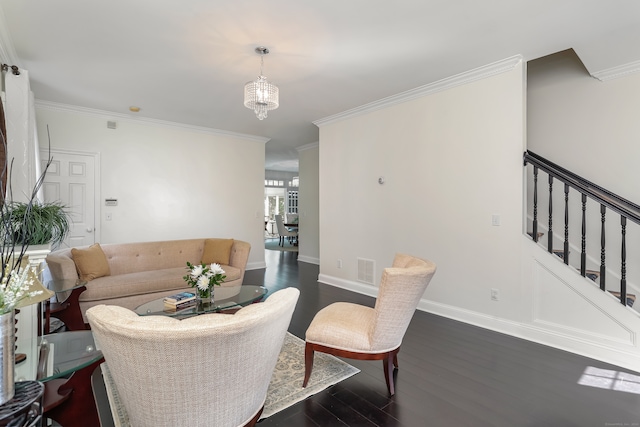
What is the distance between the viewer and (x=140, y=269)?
4.37 metres

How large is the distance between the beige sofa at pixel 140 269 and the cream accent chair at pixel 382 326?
133 centimetres

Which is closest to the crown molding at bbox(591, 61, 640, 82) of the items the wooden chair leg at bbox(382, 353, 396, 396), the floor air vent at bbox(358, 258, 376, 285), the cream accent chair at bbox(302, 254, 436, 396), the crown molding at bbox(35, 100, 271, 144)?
the cream accent chair at bbox(302, 254, 436, 396)

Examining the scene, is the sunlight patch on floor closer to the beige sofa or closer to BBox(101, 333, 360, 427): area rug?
BBox(101, 333, 360, 427): area rug

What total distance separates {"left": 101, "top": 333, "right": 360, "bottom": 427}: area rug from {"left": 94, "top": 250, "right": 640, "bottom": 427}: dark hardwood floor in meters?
0.06

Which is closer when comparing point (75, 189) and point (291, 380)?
point (291, 380)

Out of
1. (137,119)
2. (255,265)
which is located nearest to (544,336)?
(255,265)

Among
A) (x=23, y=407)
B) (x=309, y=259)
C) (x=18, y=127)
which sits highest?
(x=18, y=127)

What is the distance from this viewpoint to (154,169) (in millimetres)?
5535

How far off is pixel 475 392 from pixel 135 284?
355 centimetres

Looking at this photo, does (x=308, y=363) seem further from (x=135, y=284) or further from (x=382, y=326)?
(x=135, y=284)

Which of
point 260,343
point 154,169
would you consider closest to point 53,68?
point 154,169

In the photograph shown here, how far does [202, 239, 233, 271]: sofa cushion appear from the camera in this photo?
15.1 ft

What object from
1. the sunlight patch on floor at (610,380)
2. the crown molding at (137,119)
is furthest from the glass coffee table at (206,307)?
the crown molding at (137,119)

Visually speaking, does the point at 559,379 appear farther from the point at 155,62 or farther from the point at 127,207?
the point at 127,207
